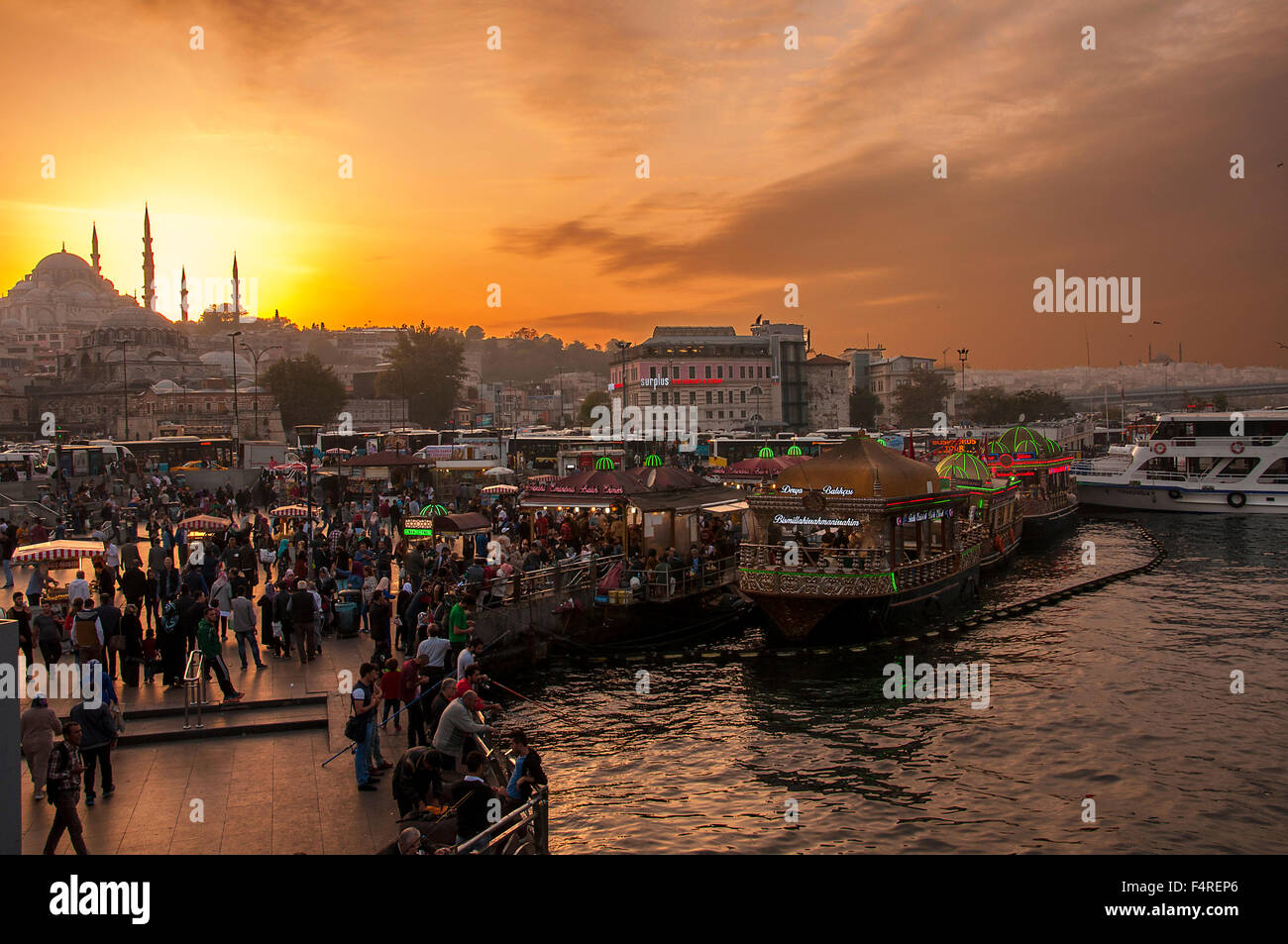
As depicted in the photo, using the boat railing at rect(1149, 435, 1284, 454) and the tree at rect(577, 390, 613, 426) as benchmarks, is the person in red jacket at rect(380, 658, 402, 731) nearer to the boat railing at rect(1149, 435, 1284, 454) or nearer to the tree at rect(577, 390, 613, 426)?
the boat railing at rect(1149, 435, 1284, 454)

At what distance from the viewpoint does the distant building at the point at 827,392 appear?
117625 millimetres

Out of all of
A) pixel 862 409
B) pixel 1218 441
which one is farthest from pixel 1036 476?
pixel 862 409

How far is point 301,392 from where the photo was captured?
97500 millimetres

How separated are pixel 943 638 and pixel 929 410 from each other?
114765 mm

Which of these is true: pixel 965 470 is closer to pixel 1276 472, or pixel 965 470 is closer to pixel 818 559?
pixel 818 559

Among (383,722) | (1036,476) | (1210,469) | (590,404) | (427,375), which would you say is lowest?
(383,722)

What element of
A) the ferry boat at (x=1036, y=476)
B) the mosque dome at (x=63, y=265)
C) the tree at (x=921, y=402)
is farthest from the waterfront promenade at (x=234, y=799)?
the mosque dome at (x=63, y=265)

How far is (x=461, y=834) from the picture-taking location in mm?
9328

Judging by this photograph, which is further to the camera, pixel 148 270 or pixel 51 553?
pixel 148 270

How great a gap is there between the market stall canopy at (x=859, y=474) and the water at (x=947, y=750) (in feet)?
12.5

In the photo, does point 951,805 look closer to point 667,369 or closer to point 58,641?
point 58,641

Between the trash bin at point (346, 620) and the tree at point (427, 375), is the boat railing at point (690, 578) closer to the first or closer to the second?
the trash bin at point (346, 620)

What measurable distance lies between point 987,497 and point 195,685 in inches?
1085
